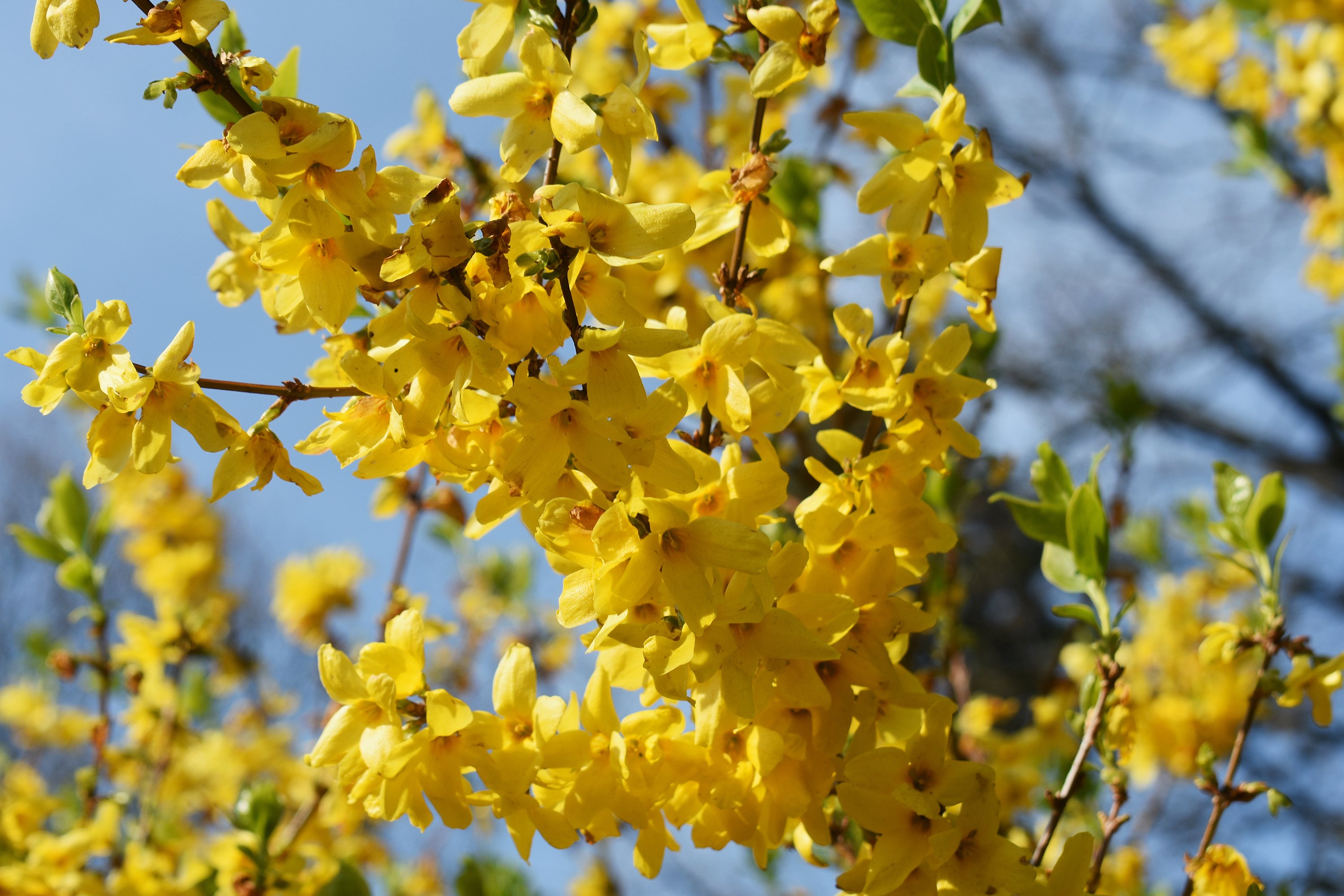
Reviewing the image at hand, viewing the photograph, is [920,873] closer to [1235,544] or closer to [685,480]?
[685,480]

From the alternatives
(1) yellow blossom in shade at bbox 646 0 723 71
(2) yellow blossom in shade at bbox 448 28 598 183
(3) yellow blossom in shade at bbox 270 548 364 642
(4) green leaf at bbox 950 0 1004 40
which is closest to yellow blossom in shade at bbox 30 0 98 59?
(2) yellow blossom in shade at bbox 448 28 598 183

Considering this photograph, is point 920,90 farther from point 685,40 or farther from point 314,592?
point 314,592

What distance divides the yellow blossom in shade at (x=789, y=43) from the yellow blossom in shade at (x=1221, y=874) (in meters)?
1.28

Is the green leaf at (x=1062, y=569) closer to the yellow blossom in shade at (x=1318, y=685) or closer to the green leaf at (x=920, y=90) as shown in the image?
the yellow blossom in shade at (x=1318, y=685)

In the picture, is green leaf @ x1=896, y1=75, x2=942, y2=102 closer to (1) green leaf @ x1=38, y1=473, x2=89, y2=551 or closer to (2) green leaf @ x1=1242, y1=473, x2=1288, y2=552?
(2) green leaf @ x1=1242, y1=473, x2=1288, y2=552

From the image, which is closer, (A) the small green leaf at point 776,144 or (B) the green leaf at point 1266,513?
(A) the small green leaf at point 776,144

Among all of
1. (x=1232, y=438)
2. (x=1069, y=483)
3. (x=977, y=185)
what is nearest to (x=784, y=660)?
(x=977, y=185)

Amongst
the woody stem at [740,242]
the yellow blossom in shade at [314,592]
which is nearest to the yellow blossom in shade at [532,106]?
the woody stem at [740,242]

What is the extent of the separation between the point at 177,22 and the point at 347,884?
141cm

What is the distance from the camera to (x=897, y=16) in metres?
1.29

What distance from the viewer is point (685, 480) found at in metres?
0.89

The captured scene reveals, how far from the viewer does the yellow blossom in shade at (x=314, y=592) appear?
4254mm

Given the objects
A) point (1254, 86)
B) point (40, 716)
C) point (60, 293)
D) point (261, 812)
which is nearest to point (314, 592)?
point (40, 716)

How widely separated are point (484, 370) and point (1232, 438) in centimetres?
1253
